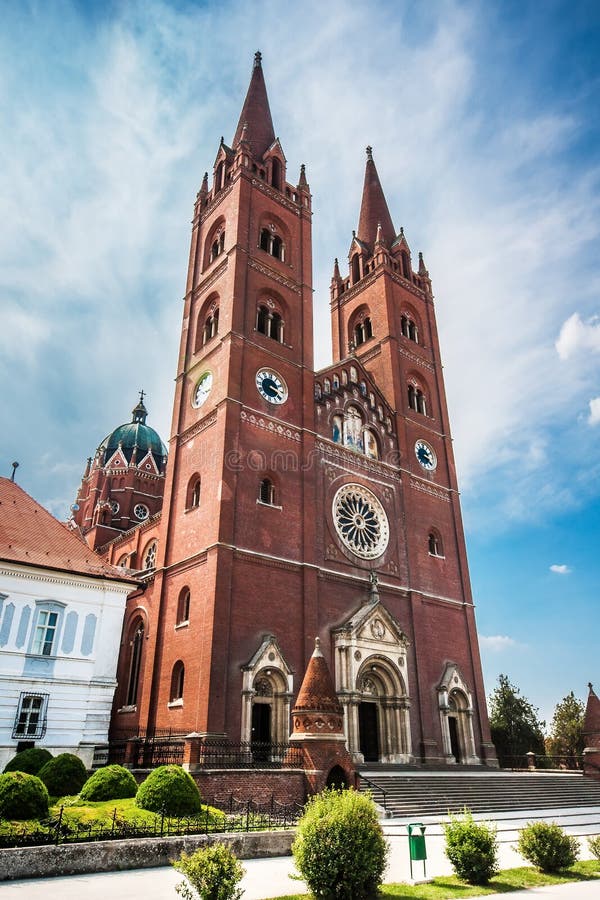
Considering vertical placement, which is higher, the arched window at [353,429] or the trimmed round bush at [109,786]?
the arched window at [353,429]

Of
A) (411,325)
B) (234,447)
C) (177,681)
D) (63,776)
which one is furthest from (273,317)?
(63,776)

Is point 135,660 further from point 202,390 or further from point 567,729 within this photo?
point 567,729

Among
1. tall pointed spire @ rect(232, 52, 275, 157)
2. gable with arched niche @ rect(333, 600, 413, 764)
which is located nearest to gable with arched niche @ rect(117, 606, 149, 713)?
gable with arched niche @ rect(333, 600, 413, 764)

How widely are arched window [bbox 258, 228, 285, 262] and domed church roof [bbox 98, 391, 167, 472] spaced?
2449 centimetres

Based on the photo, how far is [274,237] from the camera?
3581 centimetres

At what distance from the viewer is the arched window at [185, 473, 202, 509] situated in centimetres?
2804

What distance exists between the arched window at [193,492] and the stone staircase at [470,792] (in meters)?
13.0

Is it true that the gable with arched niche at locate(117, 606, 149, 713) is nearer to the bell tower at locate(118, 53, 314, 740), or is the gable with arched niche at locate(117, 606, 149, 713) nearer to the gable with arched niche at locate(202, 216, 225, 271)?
the bell tower at locate(118, 53, 314, 740)

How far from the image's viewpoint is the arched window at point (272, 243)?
35222mm

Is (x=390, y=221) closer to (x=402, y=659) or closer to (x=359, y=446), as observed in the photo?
(x=359, y=446)

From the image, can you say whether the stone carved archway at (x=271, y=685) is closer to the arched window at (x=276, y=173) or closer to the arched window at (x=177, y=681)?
the arched window at (x=177, y=681)

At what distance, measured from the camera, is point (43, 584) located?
23.0 meters

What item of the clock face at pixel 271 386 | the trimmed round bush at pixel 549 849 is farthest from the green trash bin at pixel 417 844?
the clock face at pixel 271 386

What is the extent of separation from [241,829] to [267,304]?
25.5 meters
